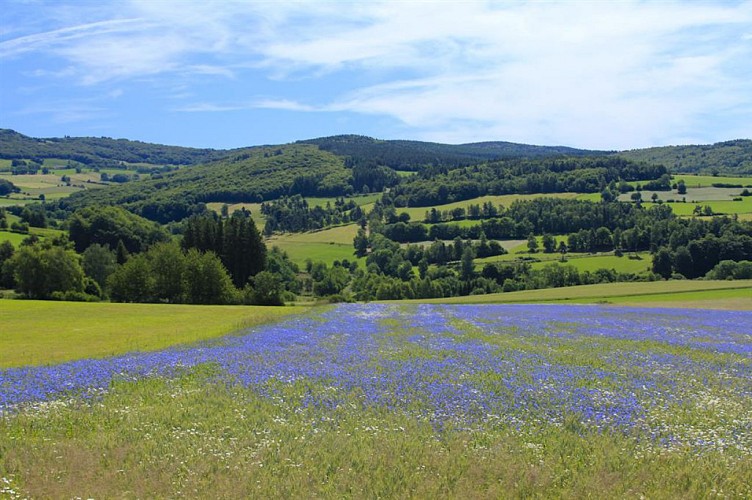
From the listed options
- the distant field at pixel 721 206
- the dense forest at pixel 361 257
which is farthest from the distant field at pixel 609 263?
the distant field at pixel 721 206

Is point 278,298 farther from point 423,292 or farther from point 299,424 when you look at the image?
point 299,424

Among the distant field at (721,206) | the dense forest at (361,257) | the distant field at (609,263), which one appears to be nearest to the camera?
the dense forest at (361,257)

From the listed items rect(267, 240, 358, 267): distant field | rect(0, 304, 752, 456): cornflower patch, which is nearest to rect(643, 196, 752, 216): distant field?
rect(267, 240, 358, 267): distant field

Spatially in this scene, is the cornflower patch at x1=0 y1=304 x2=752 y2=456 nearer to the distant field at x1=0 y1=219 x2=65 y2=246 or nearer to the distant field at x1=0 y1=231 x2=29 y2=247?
the distant field at x1=0 y1=231 x2=29 y2=247

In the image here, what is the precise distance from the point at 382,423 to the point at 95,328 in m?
35.2

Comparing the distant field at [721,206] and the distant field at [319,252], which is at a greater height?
the distant field at [721,206]

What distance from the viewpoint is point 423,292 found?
419ft

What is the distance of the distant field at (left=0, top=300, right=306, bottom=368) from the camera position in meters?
30.4

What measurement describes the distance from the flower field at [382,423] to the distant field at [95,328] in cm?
633

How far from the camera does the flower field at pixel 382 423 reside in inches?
439

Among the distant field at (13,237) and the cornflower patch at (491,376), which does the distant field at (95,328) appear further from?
the distant field at (13,237)

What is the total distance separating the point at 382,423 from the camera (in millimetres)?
14750

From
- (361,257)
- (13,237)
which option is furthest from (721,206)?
(13,237)

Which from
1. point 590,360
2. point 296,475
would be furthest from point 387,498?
point 590,360
